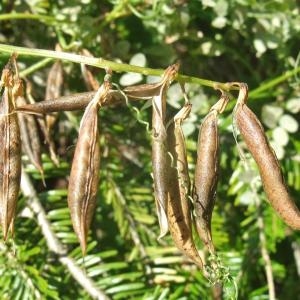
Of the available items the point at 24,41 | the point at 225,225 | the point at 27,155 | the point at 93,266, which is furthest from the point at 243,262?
the point at 24,41

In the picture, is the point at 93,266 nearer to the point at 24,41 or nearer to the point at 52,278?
the point at 52,278

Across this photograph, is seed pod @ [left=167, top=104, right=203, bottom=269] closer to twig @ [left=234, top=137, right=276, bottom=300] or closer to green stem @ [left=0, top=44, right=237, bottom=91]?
green stem @ [left=0, top=44, right=237, bottom=91]

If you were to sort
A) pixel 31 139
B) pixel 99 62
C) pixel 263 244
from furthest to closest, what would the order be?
1. pixel 263 244
2. pixel 31 139
3. pixel 99 62

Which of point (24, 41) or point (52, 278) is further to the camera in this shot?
point (24, 41)

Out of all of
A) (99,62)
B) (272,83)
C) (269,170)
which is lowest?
(269,170)

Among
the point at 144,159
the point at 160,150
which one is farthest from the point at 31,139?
the point at 160,150

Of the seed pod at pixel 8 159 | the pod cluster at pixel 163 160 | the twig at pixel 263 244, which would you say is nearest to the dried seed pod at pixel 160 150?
the pod cluster at pixel 163 160

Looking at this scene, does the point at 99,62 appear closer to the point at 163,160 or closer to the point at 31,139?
the point at 163,160

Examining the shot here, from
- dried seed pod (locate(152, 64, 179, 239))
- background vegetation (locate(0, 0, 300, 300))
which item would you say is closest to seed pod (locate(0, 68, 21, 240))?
dried seed pod (locate(152, 64, 179, 239))
